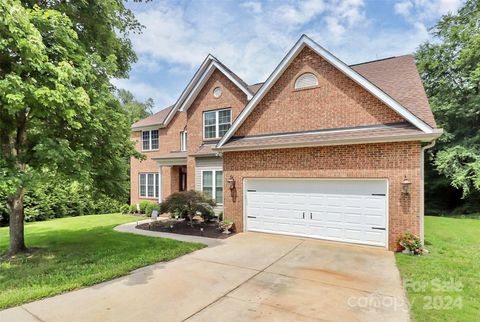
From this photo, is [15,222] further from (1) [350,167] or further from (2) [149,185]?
(2) [149,185]

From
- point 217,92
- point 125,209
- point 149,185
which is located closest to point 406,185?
point 217,92

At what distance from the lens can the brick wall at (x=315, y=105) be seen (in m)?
9.57

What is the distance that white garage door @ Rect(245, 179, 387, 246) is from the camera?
895 cm

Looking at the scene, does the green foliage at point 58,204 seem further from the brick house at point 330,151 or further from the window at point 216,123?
the brick house at point 330,151

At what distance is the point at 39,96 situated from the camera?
5.61m

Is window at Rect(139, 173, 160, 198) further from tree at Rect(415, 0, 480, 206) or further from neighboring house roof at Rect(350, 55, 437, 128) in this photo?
tree at Rect(415, 0, 480, 206)

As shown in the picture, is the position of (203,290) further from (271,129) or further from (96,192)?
(271,129)

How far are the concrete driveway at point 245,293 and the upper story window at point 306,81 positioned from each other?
20.9 feet

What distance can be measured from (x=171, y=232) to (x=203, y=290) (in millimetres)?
6613

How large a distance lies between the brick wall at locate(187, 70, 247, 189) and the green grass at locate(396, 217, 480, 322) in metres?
10.3

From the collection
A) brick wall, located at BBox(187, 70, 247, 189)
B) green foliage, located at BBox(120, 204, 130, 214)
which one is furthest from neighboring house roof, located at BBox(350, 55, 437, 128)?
green foliage, located at BBox(120, 204, 130, 214)

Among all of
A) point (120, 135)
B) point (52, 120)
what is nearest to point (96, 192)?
point (120, 135)

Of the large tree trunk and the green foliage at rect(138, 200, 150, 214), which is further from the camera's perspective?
the green foliage at rect(138, 200, 150, 214)

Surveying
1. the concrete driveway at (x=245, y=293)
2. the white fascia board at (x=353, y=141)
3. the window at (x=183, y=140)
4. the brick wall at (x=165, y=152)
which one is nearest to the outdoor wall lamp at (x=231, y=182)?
the white fascia board at (x=353, y=141)
